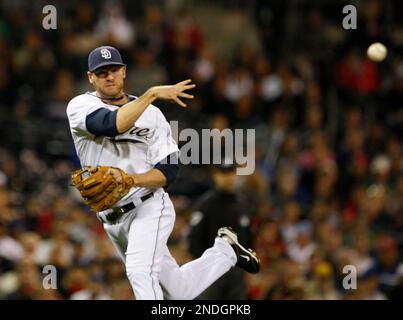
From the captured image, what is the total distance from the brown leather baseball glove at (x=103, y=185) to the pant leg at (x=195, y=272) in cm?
66

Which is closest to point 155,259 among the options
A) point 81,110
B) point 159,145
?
point 159,145

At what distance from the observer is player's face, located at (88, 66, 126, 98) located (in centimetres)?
686

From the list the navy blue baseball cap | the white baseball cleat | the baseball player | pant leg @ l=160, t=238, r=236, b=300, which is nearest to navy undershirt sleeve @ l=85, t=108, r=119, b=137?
the baseball player

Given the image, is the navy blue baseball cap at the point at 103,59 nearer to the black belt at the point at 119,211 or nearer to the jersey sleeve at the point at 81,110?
the jersey sleeve at the point at 81,110

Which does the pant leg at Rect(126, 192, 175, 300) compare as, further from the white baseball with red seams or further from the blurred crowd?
the blurred crowd

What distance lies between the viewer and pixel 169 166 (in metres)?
6.96

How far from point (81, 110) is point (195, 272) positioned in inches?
58.1

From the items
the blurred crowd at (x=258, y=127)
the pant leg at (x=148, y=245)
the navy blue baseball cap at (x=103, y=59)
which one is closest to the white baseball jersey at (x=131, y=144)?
the pant leg at (x=148, y=245)

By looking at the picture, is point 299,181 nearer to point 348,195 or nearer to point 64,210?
point 348,195

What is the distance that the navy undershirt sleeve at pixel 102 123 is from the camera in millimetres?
6635

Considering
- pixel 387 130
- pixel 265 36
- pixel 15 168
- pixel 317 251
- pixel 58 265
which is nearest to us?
pixel 58 265
